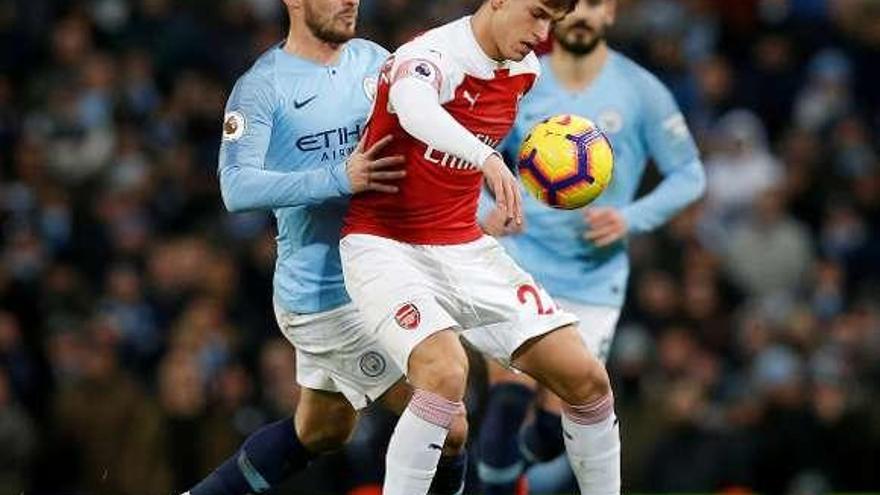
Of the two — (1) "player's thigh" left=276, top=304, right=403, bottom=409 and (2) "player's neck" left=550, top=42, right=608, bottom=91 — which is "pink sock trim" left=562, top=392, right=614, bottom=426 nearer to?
(1) "player's thigh" left=276, top=304, right=403, bottom=409

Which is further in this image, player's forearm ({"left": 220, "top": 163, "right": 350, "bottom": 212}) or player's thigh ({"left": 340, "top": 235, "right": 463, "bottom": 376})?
player's forearm ({"left": 220, "top": 163, "right": 350, "bottom": 212})

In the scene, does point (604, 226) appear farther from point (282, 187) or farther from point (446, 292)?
point (282, 187)

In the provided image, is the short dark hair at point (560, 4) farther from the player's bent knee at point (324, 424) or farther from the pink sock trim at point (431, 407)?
the player's bent knee at point (324, 424)

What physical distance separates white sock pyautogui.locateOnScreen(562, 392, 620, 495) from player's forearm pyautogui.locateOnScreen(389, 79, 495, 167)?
→ 101 centimetres

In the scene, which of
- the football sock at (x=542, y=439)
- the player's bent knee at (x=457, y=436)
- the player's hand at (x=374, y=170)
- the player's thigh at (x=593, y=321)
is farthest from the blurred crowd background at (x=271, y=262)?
the player's hand at (x=374, y=170)

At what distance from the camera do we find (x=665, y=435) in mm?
12508

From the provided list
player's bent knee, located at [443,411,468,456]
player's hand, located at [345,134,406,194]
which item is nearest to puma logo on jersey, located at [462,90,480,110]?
player's hand, located at [345,134,406,194]

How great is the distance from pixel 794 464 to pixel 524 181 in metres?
5.59

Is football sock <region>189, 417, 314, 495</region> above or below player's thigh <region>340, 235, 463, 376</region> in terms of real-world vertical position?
below

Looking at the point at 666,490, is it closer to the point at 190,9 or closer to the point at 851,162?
the point at 851,162

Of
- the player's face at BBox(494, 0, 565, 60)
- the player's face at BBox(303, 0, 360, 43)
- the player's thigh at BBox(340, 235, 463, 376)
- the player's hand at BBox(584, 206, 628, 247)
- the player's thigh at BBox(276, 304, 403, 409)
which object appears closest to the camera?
the player's thigh at BBox(340, 235, 463, 376)

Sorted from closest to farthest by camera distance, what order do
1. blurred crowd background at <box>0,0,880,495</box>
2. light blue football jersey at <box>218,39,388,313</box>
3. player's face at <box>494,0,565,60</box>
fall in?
player's face at <box>494,0,565,60</box>, light blue football jersey at <box>218,39,388,313</box>, blurred crowd background at <box>0,0,880,495</box>

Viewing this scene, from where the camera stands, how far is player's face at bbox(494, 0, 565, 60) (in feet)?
23.5

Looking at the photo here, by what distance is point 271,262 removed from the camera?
14039mm
